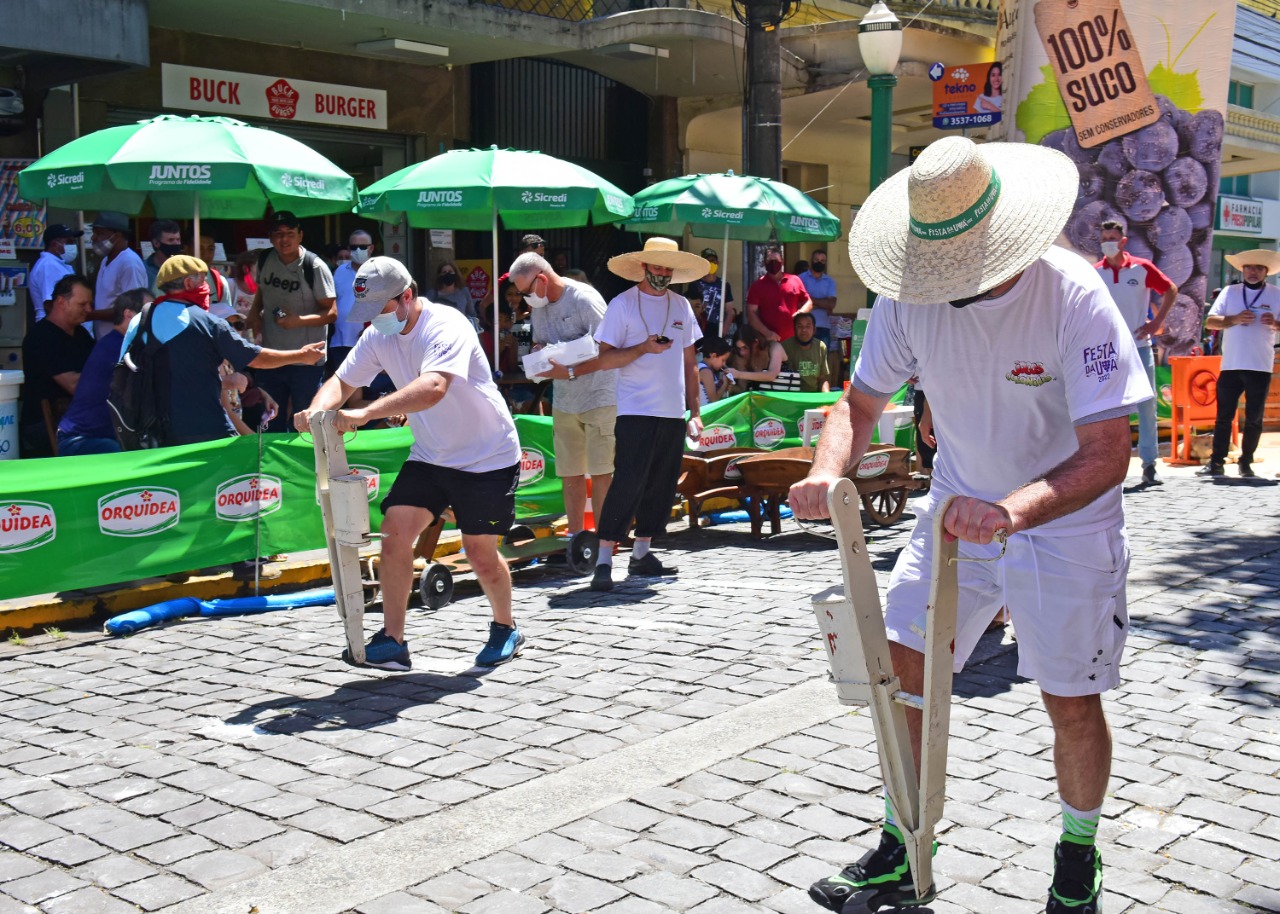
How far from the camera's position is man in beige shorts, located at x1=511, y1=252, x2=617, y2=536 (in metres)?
8.57

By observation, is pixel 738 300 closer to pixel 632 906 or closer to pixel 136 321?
pixel 136 321

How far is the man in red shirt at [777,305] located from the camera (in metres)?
14.4

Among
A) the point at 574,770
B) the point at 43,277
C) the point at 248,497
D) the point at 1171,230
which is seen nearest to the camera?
the point at 574,770

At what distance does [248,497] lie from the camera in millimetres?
8031

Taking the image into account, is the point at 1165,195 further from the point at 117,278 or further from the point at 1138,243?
the point at 117,278

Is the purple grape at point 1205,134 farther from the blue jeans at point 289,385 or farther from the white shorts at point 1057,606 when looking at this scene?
the white shorts at point 1057,606

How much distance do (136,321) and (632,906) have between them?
17.3 ft

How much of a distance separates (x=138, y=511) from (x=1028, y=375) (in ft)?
18.2

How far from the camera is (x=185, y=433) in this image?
800cm

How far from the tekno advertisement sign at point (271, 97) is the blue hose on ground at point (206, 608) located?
8.30 m

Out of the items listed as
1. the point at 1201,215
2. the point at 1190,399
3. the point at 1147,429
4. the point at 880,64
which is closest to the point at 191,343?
the point at 1147,429

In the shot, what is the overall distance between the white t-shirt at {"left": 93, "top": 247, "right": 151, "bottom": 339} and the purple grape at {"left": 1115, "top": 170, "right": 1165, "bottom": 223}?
1075cm

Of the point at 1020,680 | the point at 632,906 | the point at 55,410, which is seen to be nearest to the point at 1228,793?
the point at 1020,680

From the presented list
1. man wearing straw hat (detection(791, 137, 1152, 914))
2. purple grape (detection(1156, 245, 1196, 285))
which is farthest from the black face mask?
purple grape (detection(1156, 245, 1196, 285))
